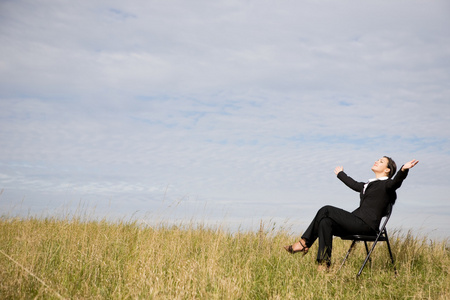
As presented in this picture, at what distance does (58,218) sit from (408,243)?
6615mm

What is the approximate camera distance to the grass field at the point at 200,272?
4180 mm

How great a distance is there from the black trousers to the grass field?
1.14 ft

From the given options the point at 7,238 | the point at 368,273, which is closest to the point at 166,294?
the point at 368,273

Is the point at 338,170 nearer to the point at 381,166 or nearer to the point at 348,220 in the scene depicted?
the point at 381,166

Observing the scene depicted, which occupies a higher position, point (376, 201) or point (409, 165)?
point (409, 165)

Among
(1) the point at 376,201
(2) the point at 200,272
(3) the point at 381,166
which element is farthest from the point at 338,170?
(2) the point at 200,272

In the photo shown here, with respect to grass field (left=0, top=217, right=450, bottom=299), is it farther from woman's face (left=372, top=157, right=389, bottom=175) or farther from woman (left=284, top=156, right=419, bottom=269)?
woman's face (left=372, top=157, right=389, bottom=175)

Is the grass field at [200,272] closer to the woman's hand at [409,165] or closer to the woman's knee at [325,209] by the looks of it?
the woman's knee at [325,209]

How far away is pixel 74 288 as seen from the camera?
14.5 feet

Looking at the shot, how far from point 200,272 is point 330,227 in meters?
1.81

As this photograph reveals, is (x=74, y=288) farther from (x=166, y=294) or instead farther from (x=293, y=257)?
(x=293, y=257)

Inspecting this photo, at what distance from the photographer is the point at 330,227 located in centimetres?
534

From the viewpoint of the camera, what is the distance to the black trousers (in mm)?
5297

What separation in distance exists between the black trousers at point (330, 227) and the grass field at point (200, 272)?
0.35 metres
